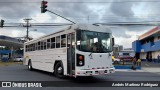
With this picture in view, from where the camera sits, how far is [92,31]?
15750 millimetres

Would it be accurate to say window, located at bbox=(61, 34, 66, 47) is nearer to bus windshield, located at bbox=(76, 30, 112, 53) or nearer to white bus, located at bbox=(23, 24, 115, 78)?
Answer: white bus, located at bbox=(23, 24, 115, 78)

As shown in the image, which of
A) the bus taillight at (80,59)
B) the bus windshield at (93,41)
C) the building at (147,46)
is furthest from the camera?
the building at (147,46)

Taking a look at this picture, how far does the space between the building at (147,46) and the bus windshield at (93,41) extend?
41427 millimetres

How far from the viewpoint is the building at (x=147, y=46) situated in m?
62.5

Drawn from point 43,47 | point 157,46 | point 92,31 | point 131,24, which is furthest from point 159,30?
point 92,31

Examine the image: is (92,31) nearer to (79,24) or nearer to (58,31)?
(79,24)

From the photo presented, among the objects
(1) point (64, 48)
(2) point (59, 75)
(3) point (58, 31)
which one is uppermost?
(3) point (58, 31)

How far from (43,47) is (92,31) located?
6497mm

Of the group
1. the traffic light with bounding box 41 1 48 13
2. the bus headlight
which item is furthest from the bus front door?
the traffic light with bounding box 41 1 48 13

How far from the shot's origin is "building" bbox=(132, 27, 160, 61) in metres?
62.5

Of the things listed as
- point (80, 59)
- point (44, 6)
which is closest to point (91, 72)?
point (80, 59)

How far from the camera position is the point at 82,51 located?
1511cm

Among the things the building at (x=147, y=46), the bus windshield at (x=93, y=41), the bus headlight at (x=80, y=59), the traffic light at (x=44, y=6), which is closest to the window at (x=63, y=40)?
the bus windshield at (x=93, y=41)

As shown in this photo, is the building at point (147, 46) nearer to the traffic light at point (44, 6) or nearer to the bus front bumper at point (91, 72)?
the traffic light at point (44, 6)
